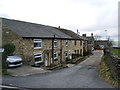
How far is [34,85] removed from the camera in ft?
30.0

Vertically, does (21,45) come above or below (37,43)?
below

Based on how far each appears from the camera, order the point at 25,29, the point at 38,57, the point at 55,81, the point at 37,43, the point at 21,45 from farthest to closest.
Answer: the point at 25,29
the point at 38,57
the point at 37,43
the point at 21,45
the point at 55,81

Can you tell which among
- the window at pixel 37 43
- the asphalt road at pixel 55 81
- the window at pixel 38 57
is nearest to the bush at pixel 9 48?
the window at pixel 37 43

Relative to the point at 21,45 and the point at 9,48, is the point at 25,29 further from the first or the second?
the point at 9,48

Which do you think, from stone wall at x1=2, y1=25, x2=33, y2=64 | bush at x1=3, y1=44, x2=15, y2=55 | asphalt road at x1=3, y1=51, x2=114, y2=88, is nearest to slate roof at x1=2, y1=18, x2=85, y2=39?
stone wall at x1=2, y1=25, x2=33, y2=64

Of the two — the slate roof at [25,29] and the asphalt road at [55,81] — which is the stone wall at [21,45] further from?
the asphalt road at [55,81]

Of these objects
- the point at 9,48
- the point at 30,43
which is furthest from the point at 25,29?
the point at 9,48

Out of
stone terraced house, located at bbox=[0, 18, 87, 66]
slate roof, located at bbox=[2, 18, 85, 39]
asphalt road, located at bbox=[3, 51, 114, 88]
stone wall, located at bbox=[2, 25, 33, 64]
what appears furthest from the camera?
slate roof, located at bbox=[2, 18, 85, 39]

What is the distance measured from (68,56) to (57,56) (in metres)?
5.19

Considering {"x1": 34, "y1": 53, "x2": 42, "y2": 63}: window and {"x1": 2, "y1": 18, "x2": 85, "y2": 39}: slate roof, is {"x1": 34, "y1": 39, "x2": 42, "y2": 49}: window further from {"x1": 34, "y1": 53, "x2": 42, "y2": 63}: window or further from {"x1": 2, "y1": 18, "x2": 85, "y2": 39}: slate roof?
{"x1": 34, "y1": 53, "x2": 42, "y2": 63}: window

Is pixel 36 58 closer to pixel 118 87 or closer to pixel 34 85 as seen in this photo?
pixel 34 85

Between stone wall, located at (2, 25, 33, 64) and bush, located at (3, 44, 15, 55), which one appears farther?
stone wall, located at (2, 25, 33, 64)

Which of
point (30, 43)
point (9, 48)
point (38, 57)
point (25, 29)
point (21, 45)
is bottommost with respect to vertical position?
point (38, 57)

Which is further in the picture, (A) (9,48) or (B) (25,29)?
(B) (25,29)
